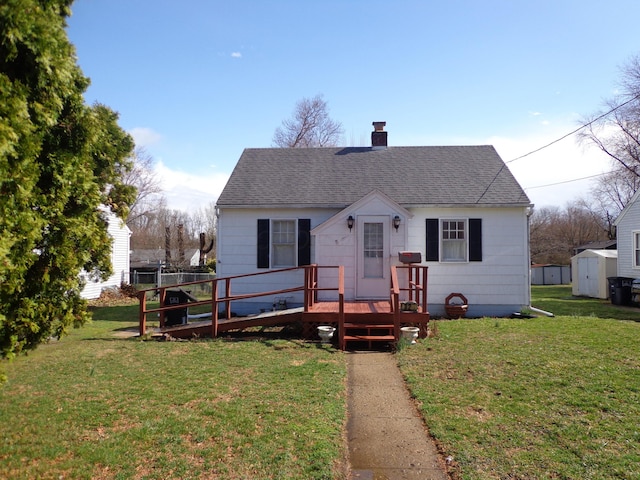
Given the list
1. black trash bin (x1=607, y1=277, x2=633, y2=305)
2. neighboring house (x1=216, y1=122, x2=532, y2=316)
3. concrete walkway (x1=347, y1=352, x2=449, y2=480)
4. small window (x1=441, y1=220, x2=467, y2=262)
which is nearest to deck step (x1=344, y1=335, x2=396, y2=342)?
concrete walkway (x1=347, y1=352, x2=449, y2=480)

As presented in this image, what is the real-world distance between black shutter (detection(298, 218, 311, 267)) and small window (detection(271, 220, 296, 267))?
0.21 meters

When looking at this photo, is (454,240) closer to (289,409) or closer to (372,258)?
(372,258)

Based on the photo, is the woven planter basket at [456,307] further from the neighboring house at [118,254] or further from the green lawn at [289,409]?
the neighboring house at [118,254]

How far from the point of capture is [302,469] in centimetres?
374

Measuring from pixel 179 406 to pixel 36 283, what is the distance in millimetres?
2261

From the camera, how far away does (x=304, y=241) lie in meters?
12.7

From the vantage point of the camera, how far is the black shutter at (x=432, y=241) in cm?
1248

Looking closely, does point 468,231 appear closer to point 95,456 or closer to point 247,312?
point 247,312

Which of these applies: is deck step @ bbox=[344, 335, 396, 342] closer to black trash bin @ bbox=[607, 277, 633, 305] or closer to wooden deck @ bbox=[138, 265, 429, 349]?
wooden deck @ bbox=[138, 265, 429, 349]

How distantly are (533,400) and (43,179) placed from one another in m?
6.04

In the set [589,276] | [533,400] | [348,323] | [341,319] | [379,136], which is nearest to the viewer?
[533,400]

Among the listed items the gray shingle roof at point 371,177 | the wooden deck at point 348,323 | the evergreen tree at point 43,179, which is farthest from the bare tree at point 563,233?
the evergreen tree at point 43,179

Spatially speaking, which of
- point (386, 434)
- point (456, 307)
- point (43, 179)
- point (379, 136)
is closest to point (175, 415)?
point (386, 434)

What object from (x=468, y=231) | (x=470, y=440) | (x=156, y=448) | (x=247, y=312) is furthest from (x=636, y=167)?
(x=156, y=448)
